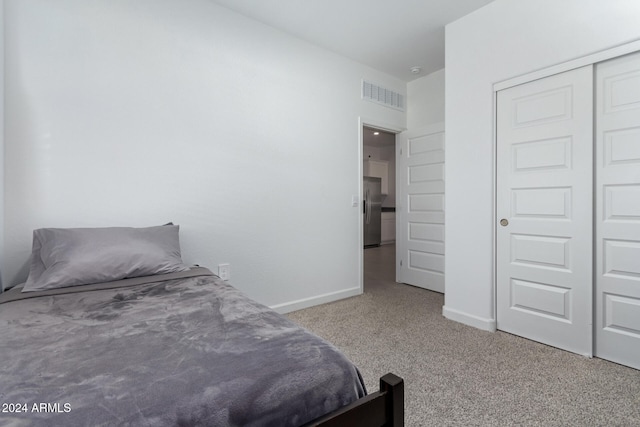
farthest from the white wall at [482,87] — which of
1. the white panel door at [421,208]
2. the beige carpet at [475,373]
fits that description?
the white panel door at [421,208]

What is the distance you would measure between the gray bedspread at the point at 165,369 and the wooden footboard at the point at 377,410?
64 mm

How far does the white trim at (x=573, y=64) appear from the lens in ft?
6.25

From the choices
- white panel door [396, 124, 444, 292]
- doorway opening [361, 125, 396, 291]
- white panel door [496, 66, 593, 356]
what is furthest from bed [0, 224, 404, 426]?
doorway opening [361, 125, 396, 291]

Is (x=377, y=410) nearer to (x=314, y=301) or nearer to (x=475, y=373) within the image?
(x=475, y=373)

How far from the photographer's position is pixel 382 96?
148 inches

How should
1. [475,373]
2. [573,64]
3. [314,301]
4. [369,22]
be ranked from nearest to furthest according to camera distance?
1. [475,373]
2. [573,64]
3. [369,22]
4. [314,301]

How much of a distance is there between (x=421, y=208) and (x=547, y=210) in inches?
63.4

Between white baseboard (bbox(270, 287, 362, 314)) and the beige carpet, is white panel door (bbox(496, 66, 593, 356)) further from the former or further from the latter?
white baseboard (bbox(270, 287, 362, 314))

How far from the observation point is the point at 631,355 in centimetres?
193

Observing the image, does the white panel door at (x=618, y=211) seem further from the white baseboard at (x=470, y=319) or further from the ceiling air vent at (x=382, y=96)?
the ceiling air vent at (x=382, y=96)

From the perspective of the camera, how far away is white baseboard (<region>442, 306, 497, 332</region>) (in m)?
2.54

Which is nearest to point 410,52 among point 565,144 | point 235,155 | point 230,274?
point 565,144

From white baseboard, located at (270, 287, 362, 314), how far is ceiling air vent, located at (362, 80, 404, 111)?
2204 millimetres

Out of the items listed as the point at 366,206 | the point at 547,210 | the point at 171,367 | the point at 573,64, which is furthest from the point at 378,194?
the point at 171,367
